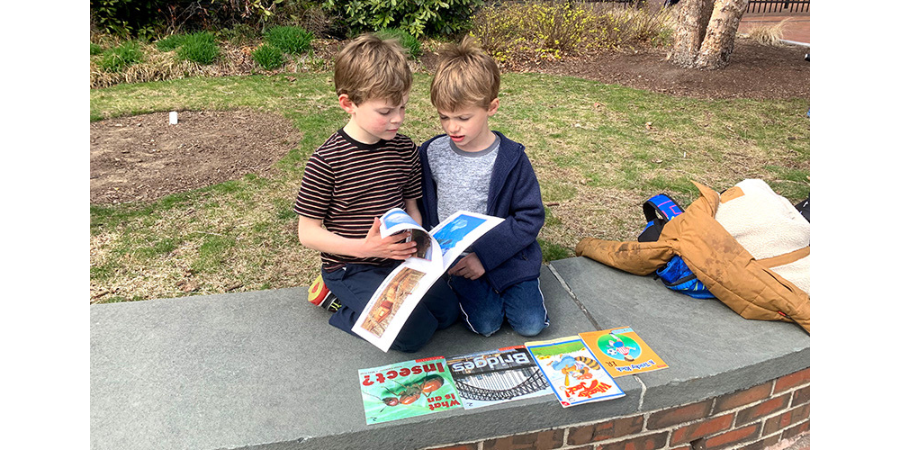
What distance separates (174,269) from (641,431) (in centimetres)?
258

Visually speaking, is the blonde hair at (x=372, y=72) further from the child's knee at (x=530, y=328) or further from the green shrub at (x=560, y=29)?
the green shrub at (x=560, y=29)

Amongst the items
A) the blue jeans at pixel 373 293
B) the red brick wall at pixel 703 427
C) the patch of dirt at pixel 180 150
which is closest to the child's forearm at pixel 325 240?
the blue jeans at pixel 373 293

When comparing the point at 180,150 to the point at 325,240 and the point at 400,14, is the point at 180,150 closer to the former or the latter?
the point at 325,240

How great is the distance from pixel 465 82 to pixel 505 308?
978 millimetres

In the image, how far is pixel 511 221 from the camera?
254cm

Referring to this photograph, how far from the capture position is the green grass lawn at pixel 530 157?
10.9ft

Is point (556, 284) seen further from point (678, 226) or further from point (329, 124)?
point (329, 124)

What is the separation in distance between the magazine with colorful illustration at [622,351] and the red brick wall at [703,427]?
172 millimetres

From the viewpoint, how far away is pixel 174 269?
325 cm

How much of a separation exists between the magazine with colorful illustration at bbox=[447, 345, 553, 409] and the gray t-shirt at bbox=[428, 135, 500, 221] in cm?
67

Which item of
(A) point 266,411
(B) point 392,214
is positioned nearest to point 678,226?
(B) point 392,214

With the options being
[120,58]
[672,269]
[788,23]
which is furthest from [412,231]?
[788,23]

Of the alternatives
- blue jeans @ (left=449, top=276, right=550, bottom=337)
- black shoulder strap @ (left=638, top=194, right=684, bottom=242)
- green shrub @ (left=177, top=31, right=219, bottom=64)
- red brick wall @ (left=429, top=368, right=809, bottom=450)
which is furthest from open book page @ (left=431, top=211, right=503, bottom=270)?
green shrub @ (left=177, top=31, right=219, bottom=64)

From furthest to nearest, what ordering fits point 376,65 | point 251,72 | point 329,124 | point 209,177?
point 251,72
point 329,124
point 209,177
point 376,65
